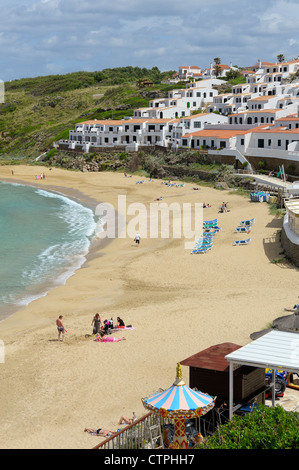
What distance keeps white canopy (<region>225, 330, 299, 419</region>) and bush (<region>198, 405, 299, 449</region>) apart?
48.0 inches

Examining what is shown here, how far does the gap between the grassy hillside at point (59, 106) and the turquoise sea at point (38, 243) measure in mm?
44224

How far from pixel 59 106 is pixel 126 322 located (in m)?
118

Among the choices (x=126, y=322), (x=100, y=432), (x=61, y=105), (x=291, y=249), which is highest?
(x=61, y=105)

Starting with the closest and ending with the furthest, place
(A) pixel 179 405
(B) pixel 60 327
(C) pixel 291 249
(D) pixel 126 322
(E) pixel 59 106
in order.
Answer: (A) pixel 179 405, (B) pixel 60 327, (D) pixel 126 322, (C) pixel 291 249, (E) pixel 59 106

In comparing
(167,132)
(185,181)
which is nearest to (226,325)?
(185,181)

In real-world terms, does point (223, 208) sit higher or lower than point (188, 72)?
lower

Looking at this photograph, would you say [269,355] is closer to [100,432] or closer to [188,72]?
[100,432]

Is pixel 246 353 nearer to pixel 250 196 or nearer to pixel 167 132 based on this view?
pixel 250 196

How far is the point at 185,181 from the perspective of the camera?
2569 inches

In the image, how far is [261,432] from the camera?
976 cm

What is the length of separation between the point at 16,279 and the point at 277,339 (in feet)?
65.3

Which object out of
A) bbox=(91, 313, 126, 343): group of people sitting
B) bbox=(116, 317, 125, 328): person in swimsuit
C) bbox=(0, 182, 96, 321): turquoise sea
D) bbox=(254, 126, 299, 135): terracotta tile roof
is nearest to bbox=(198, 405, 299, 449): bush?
bbox=(91, 313, 126, 343): group of people sitting

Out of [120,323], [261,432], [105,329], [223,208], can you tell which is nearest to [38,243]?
[223,208]

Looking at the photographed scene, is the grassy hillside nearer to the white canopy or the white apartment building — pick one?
the white apartment building
